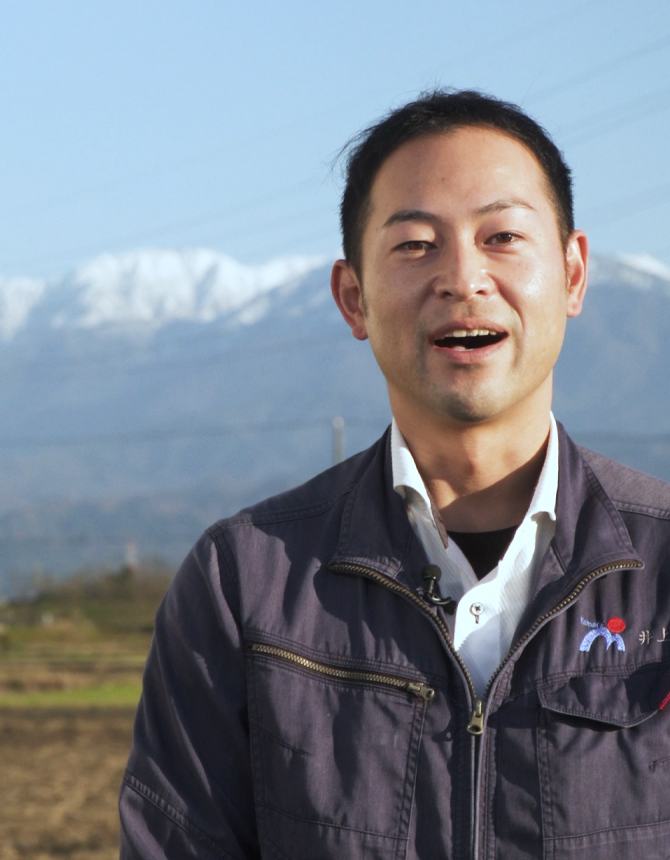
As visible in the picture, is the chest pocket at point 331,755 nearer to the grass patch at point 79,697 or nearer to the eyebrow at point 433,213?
the eyebrow at point 433,213

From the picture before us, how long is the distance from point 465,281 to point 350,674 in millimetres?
754

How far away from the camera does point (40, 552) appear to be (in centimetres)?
16212

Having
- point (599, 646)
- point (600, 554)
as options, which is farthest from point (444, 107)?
point (599, 646)

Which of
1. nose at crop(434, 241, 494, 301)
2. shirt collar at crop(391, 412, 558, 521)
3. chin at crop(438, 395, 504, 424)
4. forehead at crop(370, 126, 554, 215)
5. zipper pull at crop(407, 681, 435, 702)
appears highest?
forehead at crop(370, 126, 554, 215)

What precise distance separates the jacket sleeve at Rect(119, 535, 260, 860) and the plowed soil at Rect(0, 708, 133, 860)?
6255 mm

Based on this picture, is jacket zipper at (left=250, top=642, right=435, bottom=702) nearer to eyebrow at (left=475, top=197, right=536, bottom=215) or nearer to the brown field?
eyebrow at (left=475, top=197, right=536, bottom=215)

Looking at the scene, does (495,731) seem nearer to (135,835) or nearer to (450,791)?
(450,791)

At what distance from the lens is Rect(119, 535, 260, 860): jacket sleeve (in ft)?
7.07

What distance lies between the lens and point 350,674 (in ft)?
6.97

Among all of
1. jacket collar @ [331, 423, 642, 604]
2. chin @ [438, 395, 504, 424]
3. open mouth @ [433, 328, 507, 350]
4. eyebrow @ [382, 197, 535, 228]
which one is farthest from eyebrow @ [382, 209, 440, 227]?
jacket collar @ [331, 423, 642, 604]

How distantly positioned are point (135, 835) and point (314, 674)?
0.45 metres

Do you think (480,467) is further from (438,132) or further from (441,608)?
(438,132)

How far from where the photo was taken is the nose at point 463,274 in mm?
2229

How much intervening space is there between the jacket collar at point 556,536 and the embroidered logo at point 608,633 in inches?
3.4
